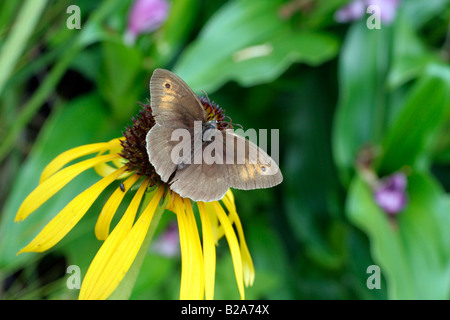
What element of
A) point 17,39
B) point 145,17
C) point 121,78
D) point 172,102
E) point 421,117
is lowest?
point 172,102

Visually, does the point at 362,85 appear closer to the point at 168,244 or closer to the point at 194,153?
the point at 168,244

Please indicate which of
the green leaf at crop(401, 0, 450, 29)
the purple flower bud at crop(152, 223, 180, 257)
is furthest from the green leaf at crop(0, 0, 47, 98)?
the green leaf at crop(401, 0, 450, 29)

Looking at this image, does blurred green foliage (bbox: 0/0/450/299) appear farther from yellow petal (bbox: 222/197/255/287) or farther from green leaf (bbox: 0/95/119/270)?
yellow petal (bbox: 222/197/255/287)

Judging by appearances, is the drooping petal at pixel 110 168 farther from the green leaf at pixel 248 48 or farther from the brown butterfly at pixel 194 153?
the green leaf at pixel 248 48

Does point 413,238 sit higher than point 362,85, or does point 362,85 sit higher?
point 362,85

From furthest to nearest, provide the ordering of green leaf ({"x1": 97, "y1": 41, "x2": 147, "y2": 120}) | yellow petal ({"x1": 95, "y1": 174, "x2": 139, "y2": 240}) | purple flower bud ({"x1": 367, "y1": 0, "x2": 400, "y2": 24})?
purple flower bud ({"x1": 367, "y1": 0, "x2": 400, "y2": 24})
green leaf ({"x1": 97, "y1": 41, "x2": 147, "y2": 120})
yellow petal ({"x1": 95, "y1": 174, "x2": 139, "y2": 240})

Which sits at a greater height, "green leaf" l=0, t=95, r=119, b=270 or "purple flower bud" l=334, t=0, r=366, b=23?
"purple flower bud" l=334, t=0, r=366, b=23

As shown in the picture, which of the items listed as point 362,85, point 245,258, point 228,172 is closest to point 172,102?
point 228,172
